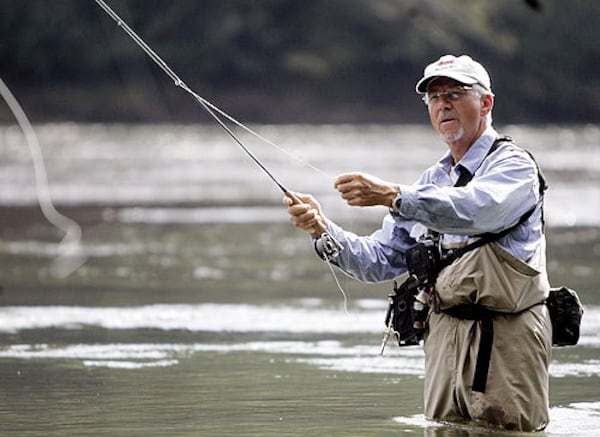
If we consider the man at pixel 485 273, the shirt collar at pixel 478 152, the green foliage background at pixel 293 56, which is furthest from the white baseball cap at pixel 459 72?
the green foliage background at pixel 293 56

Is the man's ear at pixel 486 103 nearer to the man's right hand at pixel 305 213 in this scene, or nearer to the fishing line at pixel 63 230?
the man's right hand at pixel 305 213

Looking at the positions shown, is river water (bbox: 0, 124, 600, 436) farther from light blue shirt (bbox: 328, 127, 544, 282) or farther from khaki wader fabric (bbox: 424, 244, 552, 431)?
light blue shirt (bbox: 328, 127, 544, 282)

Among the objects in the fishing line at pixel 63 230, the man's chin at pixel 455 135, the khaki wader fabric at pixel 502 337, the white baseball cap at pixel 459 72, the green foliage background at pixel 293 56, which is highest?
the green foliage background at pixel 293 56

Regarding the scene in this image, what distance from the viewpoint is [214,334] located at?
11742 millimetres

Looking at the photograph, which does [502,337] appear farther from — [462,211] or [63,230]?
[63,230]

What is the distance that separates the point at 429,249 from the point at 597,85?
148 m

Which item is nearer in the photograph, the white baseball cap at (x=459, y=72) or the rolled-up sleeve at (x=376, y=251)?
the white baseball cap at (x=459, y=72)

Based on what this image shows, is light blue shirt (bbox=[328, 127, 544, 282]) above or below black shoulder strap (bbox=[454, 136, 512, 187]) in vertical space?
below

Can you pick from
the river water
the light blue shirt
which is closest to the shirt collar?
the light blue shirt

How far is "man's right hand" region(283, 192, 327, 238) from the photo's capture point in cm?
727

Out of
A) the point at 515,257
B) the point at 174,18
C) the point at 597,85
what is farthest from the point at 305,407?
the point at 597,85

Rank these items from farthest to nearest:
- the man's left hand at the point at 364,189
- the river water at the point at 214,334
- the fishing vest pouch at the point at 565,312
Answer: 1. the river water at the point at 214,334
2. the fishing vest pouch at the point at 565,312
3. the man's left hand at the point at 364,189

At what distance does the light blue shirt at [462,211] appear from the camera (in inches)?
267

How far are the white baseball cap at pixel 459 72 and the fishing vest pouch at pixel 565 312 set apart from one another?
0.92 meters
